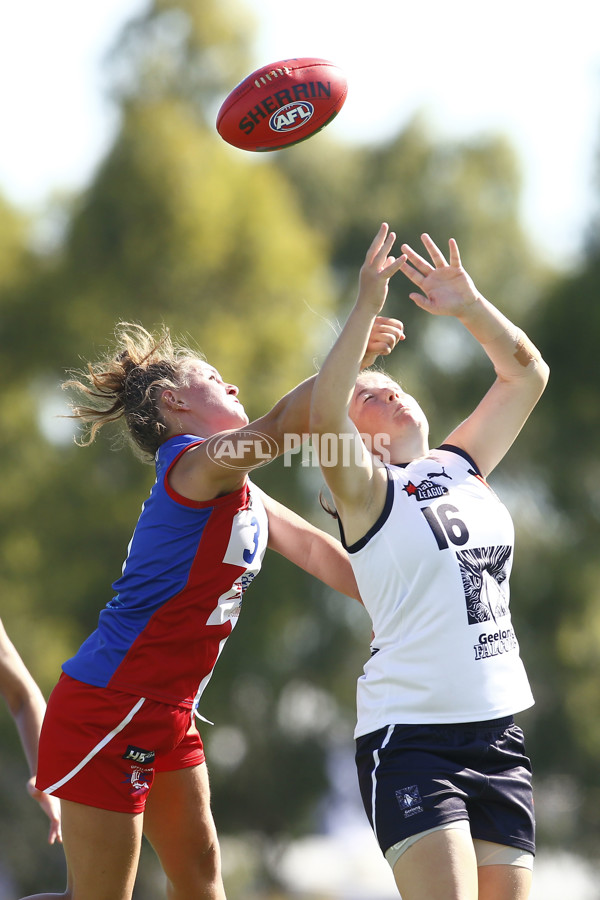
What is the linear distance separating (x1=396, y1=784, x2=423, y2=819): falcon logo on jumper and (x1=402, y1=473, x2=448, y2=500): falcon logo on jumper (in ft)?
2.59

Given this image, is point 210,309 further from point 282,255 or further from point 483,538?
point 483,538

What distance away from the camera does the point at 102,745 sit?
3.08 meters

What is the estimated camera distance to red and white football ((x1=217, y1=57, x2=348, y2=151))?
3.62 metres

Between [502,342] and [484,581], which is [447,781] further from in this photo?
[502,342]

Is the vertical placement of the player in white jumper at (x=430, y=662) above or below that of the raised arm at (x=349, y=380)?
below

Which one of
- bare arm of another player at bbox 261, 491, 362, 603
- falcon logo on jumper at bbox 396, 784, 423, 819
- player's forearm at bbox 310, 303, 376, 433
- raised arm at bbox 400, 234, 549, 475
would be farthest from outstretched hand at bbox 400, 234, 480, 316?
falcon logo on jumper at bbox 396, 784, 423, 819

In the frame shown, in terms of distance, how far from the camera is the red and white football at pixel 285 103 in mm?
3617

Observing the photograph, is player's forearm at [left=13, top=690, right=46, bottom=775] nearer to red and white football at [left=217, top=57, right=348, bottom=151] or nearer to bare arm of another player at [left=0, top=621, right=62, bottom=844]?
bare arm of another player at [left=0, top=621, right=62, bottom=844]

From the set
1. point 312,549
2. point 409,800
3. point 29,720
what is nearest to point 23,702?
point 29,720

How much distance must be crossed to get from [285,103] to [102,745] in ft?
7.40

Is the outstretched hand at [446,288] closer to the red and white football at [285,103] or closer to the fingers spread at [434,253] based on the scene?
the fingers spread at [434,253]

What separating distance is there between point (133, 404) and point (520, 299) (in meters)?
12.9

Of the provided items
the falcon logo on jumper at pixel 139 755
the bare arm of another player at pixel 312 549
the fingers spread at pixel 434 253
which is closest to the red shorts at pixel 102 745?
the falcon logo on jumper at pixel 139 755

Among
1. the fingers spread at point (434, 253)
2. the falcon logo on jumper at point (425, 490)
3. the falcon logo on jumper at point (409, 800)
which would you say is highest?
the fingers spread at point (434, 253)
